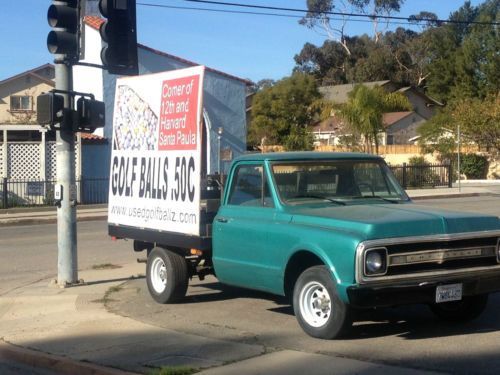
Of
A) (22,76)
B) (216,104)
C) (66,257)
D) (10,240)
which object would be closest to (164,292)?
(66,257)

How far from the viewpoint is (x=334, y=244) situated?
699 cm

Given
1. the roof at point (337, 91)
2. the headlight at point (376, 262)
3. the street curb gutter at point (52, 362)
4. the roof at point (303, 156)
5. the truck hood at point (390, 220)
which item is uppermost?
the roof at point (337, 91)

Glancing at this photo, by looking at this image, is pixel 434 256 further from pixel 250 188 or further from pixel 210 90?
pixel 210 90

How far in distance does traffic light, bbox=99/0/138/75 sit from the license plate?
234 inches

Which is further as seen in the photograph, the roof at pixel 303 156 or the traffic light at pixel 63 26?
the traffic light at pixel 63 26

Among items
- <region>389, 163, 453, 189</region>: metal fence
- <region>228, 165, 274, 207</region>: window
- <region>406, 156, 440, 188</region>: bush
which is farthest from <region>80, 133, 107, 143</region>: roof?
<region>228, 165, 274, 207</region>: window

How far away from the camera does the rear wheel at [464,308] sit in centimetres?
795

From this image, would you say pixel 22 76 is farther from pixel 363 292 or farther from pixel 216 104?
pixel 363 292

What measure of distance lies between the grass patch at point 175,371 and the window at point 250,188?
2308 mm

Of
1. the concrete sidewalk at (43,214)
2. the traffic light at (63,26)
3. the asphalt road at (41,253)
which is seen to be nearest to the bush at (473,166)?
the concrete sidewalk at (43,214)

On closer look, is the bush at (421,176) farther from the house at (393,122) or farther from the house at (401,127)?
the house at (401,127)

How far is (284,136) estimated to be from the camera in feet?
189

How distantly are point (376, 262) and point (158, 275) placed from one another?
3867mm

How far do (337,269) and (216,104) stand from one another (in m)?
28.5
